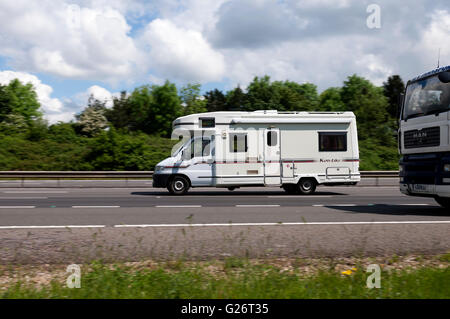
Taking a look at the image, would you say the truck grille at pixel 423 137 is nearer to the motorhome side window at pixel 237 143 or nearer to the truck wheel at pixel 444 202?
the truck wheel at pixel 444 202

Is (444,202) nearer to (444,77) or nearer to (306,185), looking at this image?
(444,77)

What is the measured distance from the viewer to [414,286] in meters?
4.39

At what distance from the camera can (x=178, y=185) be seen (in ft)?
51.9

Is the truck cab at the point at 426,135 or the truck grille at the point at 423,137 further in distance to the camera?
the truck grille at the point at 423,137

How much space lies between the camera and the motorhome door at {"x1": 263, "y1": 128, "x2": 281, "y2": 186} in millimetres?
15828

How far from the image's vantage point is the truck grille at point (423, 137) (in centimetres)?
964

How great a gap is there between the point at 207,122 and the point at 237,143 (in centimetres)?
130

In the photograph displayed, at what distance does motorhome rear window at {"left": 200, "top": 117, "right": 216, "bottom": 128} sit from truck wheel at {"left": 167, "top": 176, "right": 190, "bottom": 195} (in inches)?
78.9

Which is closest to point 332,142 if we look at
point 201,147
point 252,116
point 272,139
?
point 272,139

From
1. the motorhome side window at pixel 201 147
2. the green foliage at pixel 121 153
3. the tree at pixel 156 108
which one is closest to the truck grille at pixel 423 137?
the motorhome side window at pixel 201 147

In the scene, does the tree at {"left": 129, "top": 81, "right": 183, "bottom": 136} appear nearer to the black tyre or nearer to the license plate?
the black tyre
